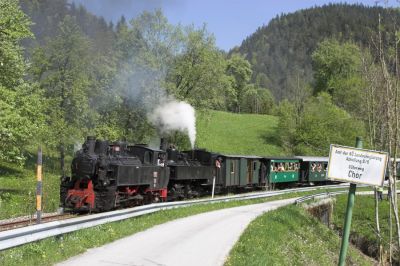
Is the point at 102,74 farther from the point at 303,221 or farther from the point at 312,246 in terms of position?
the point at 312,246

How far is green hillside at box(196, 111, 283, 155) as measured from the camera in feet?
206

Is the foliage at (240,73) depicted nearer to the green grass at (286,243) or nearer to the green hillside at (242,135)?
the green hillside at (242,135)

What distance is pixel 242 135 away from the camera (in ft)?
233

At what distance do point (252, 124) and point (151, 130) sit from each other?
127 ft

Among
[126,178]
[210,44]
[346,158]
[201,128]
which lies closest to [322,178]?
[201,128]

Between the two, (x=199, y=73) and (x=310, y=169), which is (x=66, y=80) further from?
(x=310, y=169)

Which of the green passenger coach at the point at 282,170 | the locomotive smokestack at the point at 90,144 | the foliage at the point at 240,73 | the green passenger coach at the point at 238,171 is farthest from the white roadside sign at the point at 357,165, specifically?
the foliage at the point at 240,73

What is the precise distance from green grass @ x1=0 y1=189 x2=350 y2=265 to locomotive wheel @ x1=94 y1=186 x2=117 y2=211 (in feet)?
6.61

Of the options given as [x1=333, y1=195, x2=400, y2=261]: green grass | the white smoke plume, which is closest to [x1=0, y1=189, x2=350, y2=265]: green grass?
[x1=333, y1=195, x2=400, y2=261]: green grass

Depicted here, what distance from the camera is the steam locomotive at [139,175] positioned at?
18.2m

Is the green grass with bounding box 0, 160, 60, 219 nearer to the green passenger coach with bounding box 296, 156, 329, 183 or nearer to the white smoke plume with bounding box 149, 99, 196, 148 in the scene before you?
the white smoke plume with bounding box 149, 99, 196, 148

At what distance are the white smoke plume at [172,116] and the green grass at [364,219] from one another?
1163 cm

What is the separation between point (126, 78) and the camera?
38.9 m

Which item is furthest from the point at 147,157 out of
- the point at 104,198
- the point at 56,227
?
the point at 56,227
